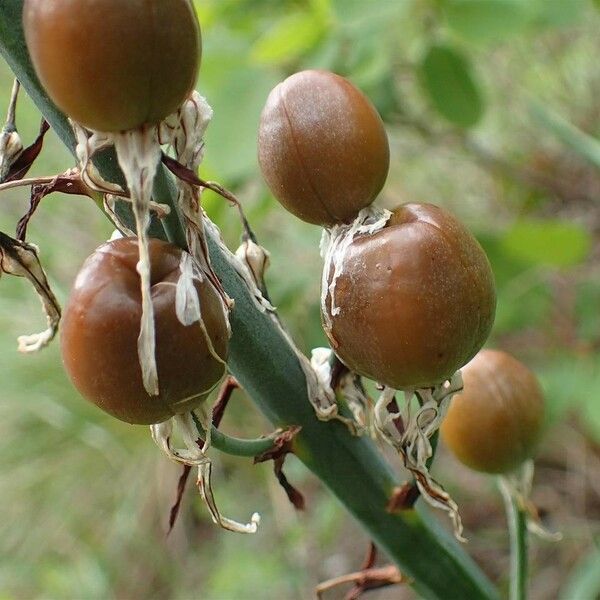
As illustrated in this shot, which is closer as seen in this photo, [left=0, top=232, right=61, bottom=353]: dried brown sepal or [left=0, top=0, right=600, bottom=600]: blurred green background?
[left=0, top=232, right=61, bottom=353]: dried brown sepal

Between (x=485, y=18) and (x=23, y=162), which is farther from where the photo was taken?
(x=485, y=18)

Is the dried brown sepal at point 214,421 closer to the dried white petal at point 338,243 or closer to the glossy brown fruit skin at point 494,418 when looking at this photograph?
the dried white petal at point 338,243

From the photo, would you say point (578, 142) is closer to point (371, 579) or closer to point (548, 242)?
point (548, 242)

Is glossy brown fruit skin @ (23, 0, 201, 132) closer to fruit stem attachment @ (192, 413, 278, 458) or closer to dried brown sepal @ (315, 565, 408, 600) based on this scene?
fruit stem attachment @ (192, 413, 278, 458)

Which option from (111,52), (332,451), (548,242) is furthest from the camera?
(548,242)

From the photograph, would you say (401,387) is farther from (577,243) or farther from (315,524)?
(315,524)

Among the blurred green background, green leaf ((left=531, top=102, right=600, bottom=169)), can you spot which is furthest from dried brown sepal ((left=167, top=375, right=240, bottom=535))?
green leaf ((left=531, top=102, right=600, bottom=169))

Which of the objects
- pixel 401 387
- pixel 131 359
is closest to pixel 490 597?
pixel 401 387

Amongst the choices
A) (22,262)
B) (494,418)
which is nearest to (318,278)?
(494,418)
